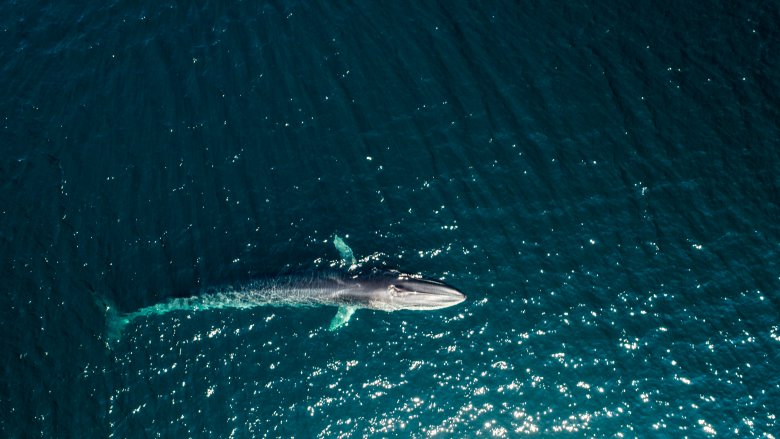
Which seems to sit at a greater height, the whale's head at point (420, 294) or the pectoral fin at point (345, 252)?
the pectoral fin at point (345, 252)

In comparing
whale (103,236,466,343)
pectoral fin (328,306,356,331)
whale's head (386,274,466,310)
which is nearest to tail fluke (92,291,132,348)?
whale (103,236,466,343)

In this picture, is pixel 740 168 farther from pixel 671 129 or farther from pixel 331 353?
pixel 331 353

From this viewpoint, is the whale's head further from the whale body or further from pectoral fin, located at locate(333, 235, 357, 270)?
pectoral fin, located at locate(333, 235, 357, 270)

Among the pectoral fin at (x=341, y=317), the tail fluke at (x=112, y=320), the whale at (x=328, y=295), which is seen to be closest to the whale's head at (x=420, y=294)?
the whale at (x=328, y=295)

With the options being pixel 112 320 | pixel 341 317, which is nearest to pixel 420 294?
pixel 341 317

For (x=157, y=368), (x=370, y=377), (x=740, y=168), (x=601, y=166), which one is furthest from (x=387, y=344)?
(x=740, y=168)

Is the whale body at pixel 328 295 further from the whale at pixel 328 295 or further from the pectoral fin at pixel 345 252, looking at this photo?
the pectoral fin at pixel 345 252

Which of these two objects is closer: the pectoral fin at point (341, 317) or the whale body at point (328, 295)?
the whale body at point (328, 295)

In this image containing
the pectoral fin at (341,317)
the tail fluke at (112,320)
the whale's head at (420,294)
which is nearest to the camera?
the whale's head at (420,294)
